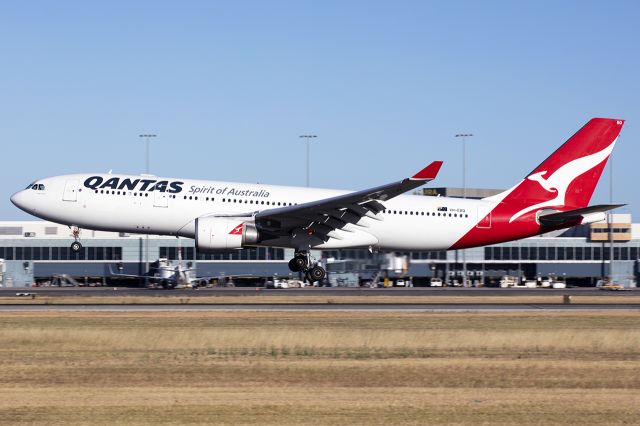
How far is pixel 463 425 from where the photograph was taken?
1511 centimetres

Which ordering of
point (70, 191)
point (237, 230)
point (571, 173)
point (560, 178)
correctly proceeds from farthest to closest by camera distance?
point (571, 173)
point (560, 178)
point (70, 191)
point (237, 230)

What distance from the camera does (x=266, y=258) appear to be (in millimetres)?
90062

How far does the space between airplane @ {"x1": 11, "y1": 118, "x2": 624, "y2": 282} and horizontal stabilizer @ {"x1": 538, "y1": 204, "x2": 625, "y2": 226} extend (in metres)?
0.05

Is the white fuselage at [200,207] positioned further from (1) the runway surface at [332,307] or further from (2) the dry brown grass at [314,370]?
(2) the dry brown grass at [314,370]

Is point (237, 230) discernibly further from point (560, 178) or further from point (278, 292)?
point (278, 292)

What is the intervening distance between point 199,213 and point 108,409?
2516 centimetres

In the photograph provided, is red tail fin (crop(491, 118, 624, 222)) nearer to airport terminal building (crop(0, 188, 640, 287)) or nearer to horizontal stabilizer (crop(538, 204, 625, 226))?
horizontal stabilizer (crop(538, 204, 625, 226))

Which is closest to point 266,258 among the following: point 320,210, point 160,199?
point 160,199

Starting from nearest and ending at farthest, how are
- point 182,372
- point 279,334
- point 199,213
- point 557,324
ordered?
point 182,372 → point 279,334 → point 557,324 → point 199,213

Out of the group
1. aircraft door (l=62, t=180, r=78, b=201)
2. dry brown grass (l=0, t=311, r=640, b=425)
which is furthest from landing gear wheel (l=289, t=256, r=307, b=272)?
aircraft door (l=62, t=180, r=78, b=201)

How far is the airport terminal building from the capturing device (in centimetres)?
8669

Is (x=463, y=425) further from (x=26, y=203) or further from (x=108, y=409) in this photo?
(x=26, y=203)

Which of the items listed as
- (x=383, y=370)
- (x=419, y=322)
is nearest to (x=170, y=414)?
(x=383, y=370)

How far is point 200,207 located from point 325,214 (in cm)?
559
